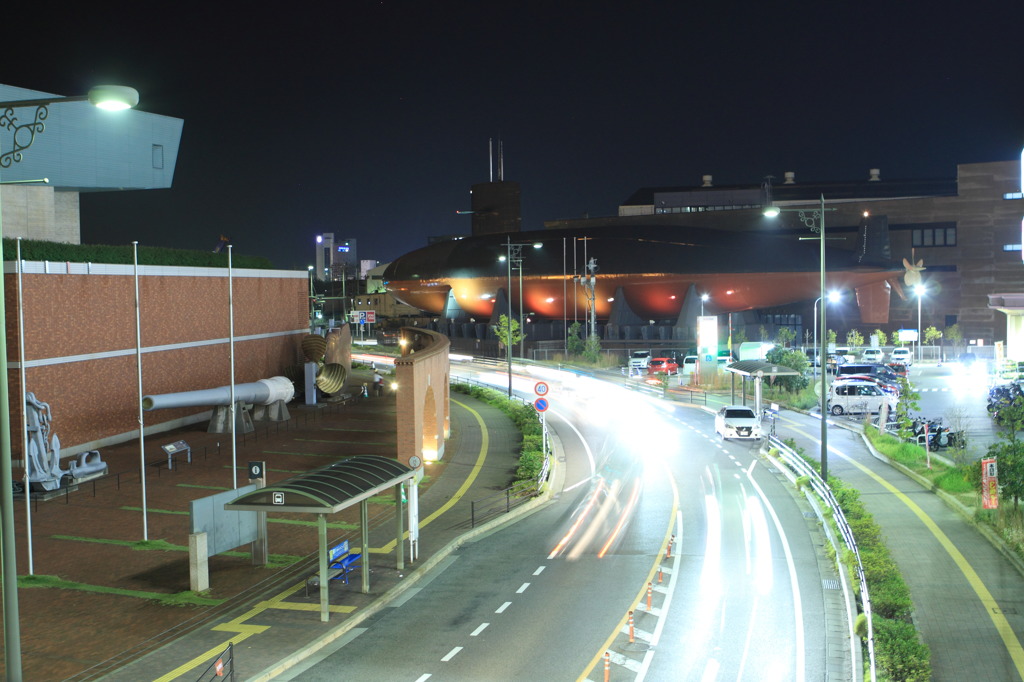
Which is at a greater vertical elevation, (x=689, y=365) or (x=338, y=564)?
(x=689, y=365)

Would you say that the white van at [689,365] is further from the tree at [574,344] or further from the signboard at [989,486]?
the signboard at [989,486]

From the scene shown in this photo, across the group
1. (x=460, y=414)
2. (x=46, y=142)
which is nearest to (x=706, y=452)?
(x=460, y=414)

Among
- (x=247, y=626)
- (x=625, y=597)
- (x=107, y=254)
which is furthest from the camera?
(x=107, y=254)

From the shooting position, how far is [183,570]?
19.0 m

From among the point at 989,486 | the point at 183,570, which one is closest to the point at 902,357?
the point at 989,486

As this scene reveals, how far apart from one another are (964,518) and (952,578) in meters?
5.29

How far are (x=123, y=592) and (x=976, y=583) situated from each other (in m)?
16.5

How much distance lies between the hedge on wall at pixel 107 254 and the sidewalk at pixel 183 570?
588 centimetres

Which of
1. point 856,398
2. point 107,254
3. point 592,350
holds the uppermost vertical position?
point 107,254

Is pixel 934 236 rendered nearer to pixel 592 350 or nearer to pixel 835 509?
pixel 592 350

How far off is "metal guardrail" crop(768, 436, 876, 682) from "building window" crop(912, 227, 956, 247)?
192 feet

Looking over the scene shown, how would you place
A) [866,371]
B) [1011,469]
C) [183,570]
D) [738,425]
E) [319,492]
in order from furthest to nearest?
[866,371]
[738,425]
[1011,469]
[183,570]
[319,492]

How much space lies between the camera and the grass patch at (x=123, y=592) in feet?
55.3

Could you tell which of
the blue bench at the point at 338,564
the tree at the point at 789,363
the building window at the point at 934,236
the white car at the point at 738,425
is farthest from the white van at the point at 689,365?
the blue bench at the point at 338,564
